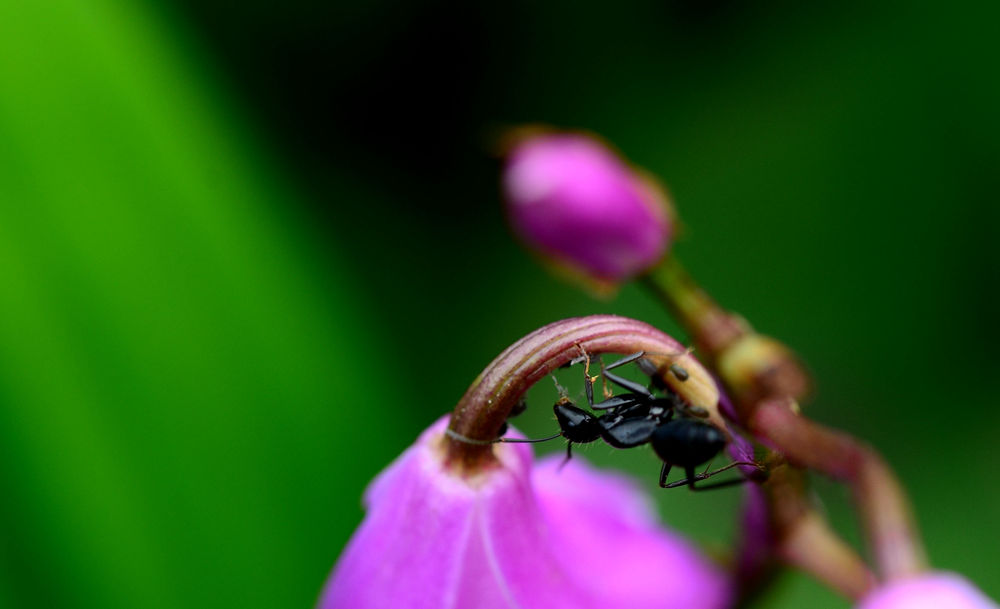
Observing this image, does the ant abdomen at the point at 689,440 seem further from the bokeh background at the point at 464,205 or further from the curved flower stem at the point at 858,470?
the bokeh background at the point at 464,205

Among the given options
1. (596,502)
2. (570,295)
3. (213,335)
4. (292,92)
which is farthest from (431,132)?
(596,502)

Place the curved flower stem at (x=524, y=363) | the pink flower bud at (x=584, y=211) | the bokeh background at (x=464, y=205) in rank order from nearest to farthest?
the curved flower stem at (x=524, y=363)
the pink flower bud at (x=584, y=211)
the bokeh background at (x=464, y=205)

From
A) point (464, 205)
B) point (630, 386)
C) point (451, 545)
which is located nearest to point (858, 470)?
point (630, 386)

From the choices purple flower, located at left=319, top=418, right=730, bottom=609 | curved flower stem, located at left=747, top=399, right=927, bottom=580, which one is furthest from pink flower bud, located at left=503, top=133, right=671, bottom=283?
purple flower, located at left=319, top=418, right=730, bottom=609

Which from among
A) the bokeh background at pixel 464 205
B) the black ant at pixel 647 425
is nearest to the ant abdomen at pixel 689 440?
the black ant at pixel 647 425

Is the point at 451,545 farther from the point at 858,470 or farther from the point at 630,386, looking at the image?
the point at 858,470

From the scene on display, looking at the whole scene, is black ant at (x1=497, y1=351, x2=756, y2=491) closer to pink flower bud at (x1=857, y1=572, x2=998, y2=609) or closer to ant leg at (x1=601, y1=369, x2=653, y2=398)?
ant leg at (x1=601, y1=369, x2=653, y2=398)
